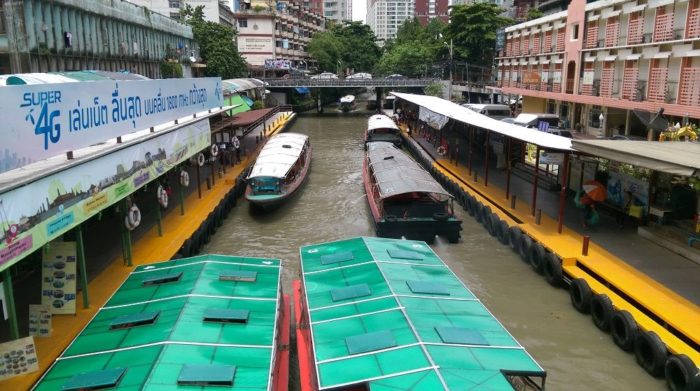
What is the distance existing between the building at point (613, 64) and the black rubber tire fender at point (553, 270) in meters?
15.9

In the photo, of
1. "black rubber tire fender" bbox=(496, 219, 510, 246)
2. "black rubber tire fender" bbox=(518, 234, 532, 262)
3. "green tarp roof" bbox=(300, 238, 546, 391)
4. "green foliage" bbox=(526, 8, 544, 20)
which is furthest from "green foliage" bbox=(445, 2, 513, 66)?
"green tarp roof" bbox=(300, 238, 546, 391)

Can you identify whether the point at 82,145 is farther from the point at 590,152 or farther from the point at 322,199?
the point at 322,199

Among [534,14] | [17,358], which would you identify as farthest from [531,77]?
[17,358]

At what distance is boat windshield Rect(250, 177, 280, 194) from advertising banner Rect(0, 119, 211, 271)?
21.7 feet

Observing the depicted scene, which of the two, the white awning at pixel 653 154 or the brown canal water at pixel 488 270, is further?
the white awning at pixel 653 154

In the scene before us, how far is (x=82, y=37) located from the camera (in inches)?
1298

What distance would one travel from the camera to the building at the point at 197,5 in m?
66.9

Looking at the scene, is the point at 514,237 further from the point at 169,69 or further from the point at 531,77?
the point at 169,69

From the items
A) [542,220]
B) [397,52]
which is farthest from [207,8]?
[542,220]

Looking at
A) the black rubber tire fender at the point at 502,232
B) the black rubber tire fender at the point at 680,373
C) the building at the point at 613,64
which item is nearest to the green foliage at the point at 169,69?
the building at the point at 613,64

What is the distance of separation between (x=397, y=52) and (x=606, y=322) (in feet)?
272

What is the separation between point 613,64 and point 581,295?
2655 cm

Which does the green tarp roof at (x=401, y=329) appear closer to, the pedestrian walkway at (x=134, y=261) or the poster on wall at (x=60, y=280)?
the pedestrian walkway at (x=134, y=261)

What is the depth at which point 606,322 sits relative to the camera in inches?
483
